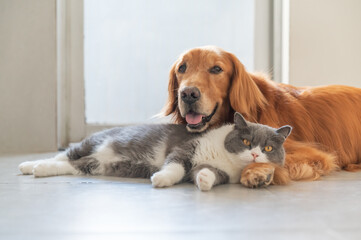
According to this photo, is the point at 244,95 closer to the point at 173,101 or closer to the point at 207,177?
the point at 173,101

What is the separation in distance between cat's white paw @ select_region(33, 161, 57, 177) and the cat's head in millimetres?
841

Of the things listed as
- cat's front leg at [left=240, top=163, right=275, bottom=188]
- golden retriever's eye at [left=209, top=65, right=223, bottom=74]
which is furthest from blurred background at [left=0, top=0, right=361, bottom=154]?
cat's front leg at [left=240, top=163, right=275, bottom=188]

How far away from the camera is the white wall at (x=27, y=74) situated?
9.93 feet

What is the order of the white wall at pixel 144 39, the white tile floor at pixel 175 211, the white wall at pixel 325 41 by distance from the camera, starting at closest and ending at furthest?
the white tile floor at pixel 175 211
the white wall at pixel 325 41
the white wall at pixel 144 39

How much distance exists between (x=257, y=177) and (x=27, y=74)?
7.54 feet

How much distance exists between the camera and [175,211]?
1132 millimetres

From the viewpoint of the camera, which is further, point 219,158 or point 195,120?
point 195,120

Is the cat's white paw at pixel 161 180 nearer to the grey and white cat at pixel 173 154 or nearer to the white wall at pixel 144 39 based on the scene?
the grey and white cat at pixel 173 154

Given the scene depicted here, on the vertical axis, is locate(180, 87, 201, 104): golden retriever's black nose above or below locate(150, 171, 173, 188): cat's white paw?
above

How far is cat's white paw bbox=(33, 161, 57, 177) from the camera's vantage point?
5.73 ft

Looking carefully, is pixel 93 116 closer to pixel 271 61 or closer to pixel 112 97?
pixel 112 97

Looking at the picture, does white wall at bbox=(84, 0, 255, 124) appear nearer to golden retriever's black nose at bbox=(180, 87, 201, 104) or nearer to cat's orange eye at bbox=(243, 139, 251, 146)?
golden retriever's black nose at bbox=(180, 87, 201, 104)

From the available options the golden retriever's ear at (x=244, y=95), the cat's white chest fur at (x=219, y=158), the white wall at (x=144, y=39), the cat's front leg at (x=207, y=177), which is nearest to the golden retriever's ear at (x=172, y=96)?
the golden retriever's ear at (x=244, y=95)

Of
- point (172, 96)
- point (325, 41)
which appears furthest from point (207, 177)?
point (325, 41)
